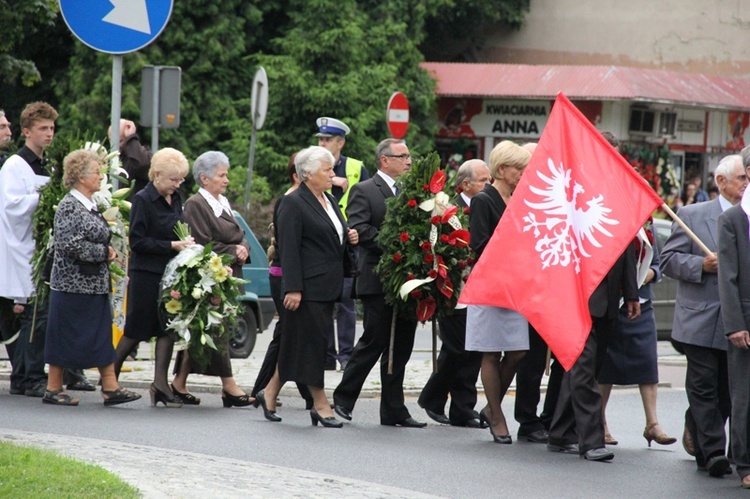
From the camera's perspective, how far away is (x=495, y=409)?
9.31 meters

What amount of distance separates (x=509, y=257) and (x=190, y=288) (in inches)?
115

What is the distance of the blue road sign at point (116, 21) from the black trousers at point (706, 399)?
447 cm

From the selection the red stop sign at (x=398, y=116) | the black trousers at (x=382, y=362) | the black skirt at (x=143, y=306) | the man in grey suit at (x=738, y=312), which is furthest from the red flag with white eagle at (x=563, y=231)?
the red stop sign at (x=398, y=116)

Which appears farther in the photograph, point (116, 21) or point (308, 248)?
point (116, 21)

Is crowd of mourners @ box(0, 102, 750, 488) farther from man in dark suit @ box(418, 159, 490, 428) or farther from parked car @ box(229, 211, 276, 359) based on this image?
parked car @ box(229, 211, 276, 359)

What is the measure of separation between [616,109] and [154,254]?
22.2m

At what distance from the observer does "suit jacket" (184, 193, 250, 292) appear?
10.6 metres

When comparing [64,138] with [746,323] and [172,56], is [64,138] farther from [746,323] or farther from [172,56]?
[172,56]

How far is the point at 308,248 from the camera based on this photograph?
381 inches

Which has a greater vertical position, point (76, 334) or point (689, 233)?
point (689, 233)

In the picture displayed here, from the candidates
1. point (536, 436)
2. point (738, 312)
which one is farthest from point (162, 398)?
point (738, 312)

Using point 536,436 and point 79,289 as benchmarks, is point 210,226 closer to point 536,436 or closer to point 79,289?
point 79,289

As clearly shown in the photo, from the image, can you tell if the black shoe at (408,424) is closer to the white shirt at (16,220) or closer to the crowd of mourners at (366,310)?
the crowd of mourners at (366,310)

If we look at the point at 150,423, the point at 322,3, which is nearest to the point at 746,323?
the point at 150,423
